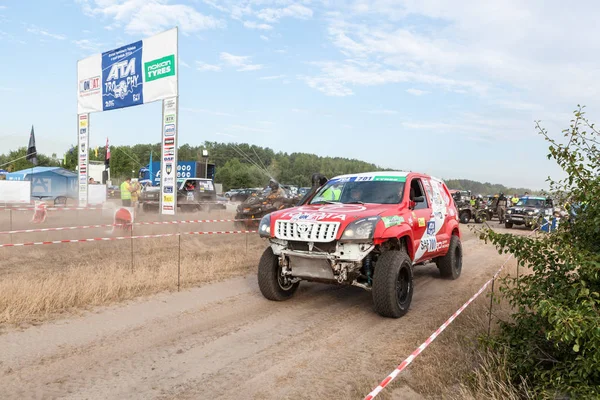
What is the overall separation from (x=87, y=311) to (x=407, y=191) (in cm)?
505

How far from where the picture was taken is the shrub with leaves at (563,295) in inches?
130

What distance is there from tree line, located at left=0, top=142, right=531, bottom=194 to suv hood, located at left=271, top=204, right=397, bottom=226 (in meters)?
45.6

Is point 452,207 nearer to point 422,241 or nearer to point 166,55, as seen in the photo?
point 422,241

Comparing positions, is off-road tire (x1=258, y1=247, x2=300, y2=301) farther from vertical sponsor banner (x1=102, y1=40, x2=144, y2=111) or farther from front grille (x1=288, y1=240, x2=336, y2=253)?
vertical sponsor banner (x1=102, y1=40, x2=144, y2=111)

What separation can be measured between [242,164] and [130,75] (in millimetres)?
76713

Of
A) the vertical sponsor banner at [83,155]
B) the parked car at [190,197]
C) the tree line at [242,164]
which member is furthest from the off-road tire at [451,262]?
the tree line at [242,164]

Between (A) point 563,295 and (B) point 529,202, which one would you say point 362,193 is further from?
(B) point 529,202

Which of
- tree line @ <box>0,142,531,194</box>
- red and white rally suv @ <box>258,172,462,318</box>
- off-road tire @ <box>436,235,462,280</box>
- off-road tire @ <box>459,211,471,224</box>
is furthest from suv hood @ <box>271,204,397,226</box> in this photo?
tree line @ <box>0,142,531,194</box>

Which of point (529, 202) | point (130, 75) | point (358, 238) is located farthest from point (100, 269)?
point (529, 202)

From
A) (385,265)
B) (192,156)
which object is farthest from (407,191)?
(192,156)

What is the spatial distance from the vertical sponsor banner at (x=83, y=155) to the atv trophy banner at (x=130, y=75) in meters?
0.57

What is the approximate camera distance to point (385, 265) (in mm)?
6227

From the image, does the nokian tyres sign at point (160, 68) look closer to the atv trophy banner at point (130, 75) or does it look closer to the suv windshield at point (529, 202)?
the atv trophy banner at point (130, 75)

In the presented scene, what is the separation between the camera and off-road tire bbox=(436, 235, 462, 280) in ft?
30.3
